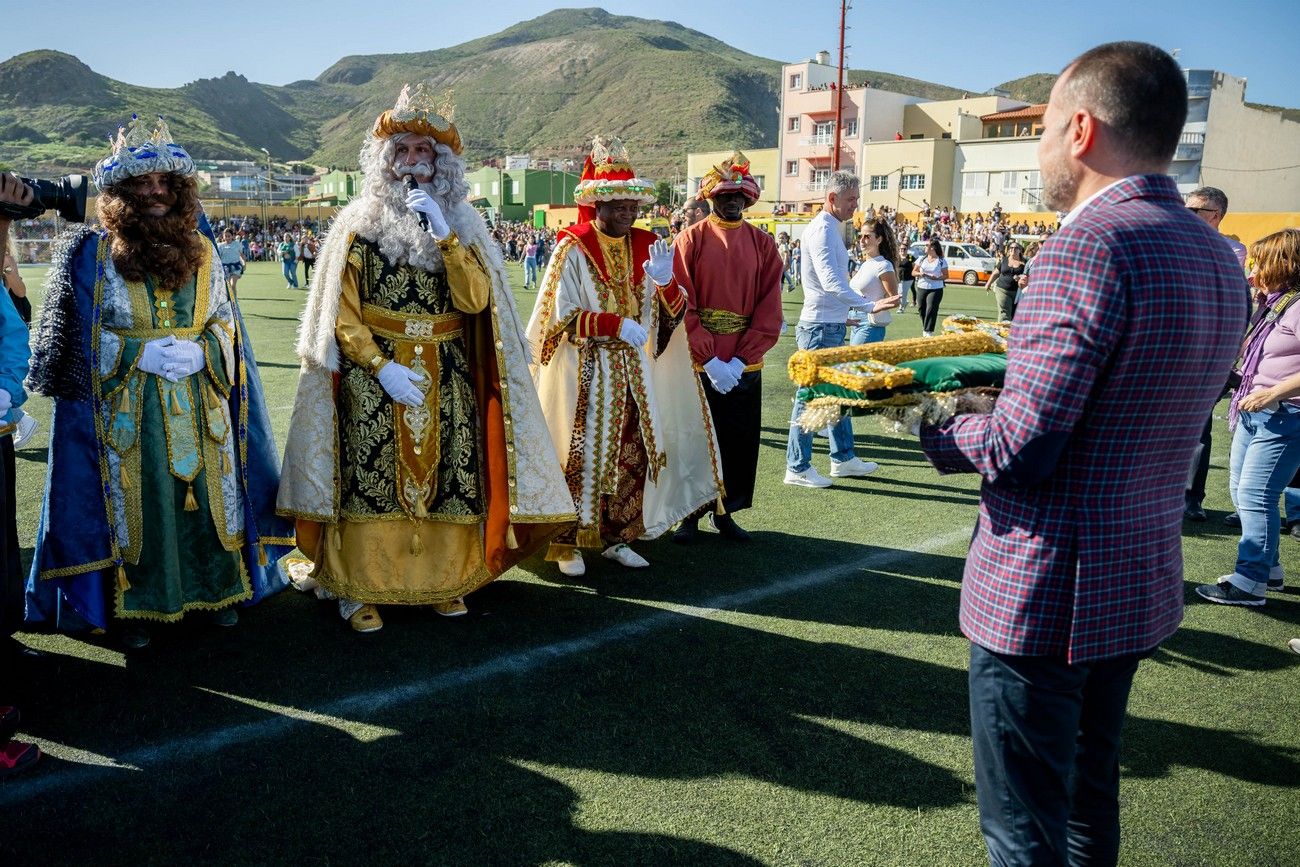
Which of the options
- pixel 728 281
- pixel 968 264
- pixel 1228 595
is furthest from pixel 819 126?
pixel 1228 595

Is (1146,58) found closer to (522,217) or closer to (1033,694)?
(1033,694)

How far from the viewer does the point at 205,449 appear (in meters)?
4.04

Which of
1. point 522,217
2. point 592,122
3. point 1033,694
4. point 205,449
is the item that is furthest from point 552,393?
point 592,122

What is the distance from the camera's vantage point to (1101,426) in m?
1.77

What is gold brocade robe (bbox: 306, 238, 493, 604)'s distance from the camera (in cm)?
420

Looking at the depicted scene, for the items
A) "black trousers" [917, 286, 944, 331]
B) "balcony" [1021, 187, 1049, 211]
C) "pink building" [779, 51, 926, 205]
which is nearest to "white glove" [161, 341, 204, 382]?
"black trousers" [917, 286, 944, 331]

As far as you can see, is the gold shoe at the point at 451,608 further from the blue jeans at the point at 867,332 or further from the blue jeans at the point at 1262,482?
the blue jeans at the point at 867,332

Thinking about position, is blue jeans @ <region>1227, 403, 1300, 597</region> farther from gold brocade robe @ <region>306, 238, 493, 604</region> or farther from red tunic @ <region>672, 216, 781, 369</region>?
gold brocade robe @ <region>306, 238, 493, 604</region>

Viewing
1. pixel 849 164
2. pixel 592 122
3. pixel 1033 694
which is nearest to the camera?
pixel 1033 694

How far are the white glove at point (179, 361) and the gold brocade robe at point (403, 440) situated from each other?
1.94ft

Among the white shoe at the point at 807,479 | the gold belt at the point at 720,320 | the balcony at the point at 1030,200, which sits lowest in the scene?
the white shoe at the point at 807,479

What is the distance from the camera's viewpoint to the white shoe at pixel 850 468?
7059 mm

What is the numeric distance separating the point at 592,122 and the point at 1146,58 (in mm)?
158402

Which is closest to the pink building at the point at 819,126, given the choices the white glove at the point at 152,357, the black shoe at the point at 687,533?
the black shoe at the point at 687,533
